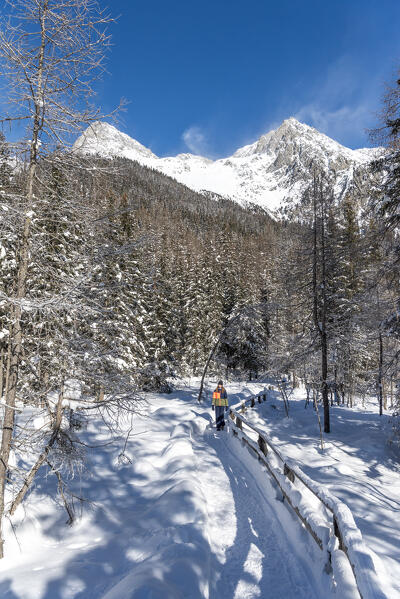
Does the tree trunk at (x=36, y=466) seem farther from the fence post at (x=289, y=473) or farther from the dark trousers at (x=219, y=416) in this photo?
the dark trousers at (x=219, y=416)

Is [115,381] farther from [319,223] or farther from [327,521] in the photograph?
[319,223]

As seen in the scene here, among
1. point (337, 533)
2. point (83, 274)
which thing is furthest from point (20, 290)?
point (337, 533)

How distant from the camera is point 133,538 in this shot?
5.32 m

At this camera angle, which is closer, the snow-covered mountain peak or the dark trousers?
the snow-covered mountain peak

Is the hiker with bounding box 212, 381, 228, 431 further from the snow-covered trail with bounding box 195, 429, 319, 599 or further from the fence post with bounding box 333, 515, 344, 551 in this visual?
the fence post with bounding box 333, 515, 344, 551

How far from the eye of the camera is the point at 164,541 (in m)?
4.89

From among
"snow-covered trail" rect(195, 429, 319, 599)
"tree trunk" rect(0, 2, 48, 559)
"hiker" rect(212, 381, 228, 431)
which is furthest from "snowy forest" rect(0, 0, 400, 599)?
"hiker" rect(212, 381, 228, 431)

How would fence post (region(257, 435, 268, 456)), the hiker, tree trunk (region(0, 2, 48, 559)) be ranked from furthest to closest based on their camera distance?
the hiker < fence post (region(257, 435, 268, 456)) < tree trunk (region(0, 2, 48, 559))

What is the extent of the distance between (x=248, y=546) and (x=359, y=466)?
24.2 feet

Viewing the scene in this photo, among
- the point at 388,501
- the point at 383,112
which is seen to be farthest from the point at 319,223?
the point at 388,501

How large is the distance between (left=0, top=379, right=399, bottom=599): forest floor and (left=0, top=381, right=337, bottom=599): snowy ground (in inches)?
0.7

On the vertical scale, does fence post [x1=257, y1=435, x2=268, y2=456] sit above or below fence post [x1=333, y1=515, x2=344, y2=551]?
below

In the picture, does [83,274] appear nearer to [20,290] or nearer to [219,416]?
[20,290]

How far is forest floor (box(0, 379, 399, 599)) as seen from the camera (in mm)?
4006
